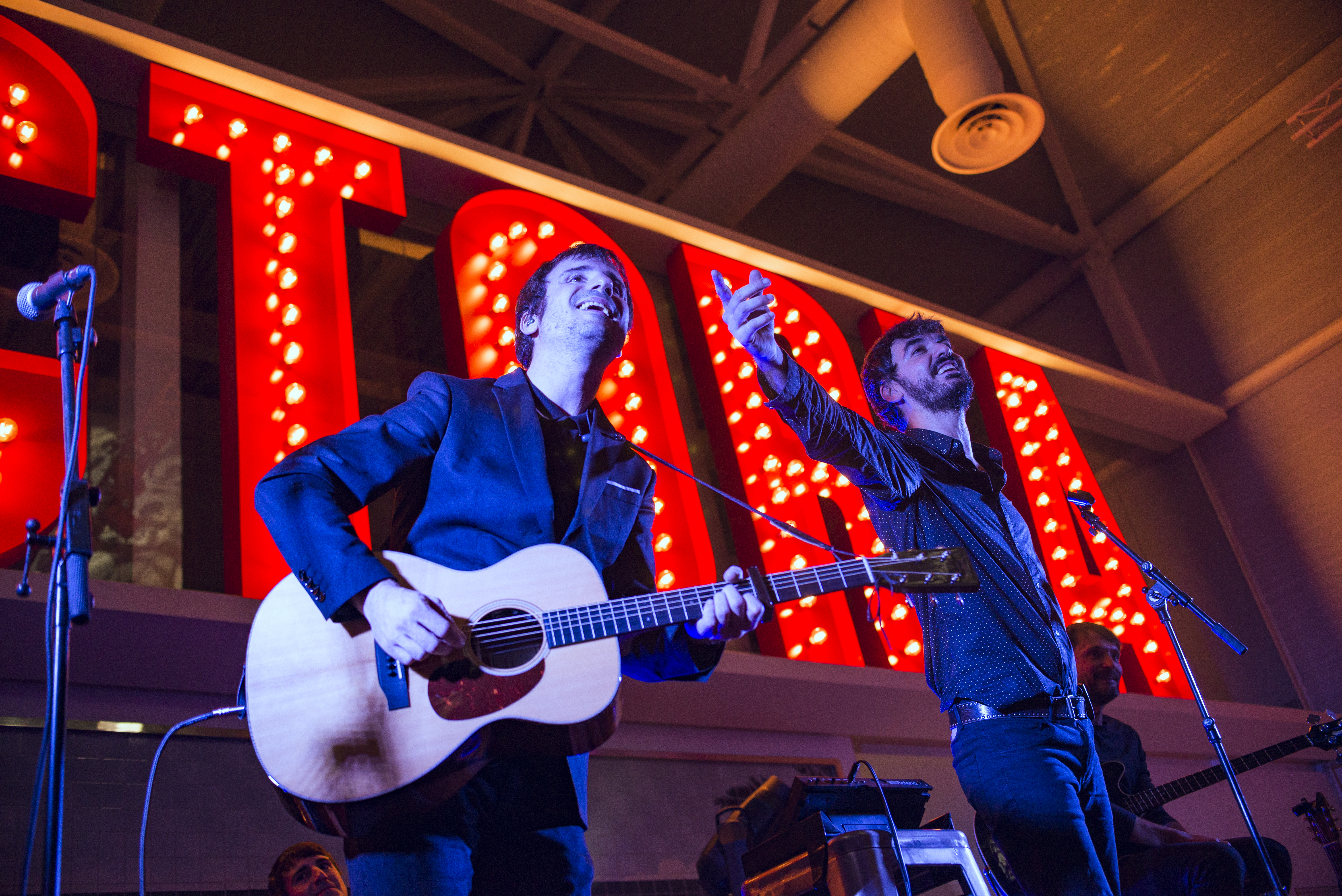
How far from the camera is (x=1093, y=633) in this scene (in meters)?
5.33

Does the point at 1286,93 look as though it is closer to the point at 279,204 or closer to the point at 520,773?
the point at 279,204

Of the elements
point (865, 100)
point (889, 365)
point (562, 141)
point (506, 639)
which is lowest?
point (506, 639)

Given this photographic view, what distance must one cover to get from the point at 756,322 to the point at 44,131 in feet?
13.2

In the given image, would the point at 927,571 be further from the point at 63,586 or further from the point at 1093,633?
the point at 1093,633

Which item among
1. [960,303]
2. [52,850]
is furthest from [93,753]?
[960,303]

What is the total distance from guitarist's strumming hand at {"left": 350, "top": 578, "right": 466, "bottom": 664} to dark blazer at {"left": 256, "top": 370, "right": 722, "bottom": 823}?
0.05m

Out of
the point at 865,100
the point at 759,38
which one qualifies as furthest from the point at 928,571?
the point at 865,100

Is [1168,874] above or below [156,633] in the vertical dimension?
below

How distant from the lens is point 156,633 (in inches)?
145

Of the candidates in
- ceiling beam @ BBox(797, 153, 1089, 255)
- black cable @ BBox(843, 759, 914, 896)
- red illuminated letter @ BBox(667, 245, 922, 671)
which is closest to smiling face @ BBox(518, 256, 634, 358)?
black cable @ BBox(843, 759, 914, 896)

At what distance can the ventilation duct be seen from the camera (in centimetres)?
715

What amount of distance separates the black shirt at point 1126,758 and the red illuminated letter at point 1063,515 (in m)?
1.19

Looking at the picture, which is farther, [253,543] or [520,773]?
[253,543]

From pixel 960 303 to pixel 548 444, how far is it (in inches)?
412
